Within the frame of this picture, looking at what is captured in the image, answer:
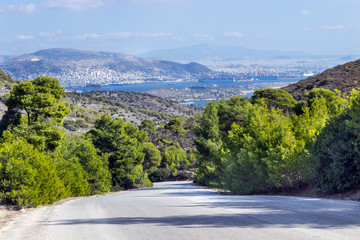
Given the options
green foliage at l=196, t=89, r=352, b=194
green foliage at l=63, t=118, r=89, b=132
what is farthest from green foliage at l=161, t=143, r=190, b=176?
green foliage at l=196, t=89, r=352, b=194

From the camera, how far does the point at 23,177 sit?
16859 mm

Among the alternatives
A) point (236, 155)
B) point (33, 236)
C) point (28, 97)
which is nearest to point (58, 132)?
point (28, 97)

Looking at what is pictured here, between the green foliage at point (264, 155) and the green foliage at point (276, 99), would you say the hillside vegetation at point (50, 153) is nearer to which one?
the green foliage at point (264, 155)

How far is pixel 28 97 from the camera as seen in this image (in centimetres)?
Result: 2955

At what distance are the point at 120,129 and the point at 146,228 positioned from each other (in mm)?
38182

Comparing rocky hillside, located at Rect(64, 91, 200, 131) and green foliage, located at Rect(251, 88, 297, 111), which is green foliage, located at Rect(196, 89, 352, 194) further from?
rocky hillside, located at Rect(64, 91, 200, 131)

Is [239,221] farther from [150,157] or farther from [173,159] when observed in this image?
[173,159]

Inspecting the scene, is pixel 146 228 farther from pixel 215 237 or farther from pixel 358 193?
pixel 358 193

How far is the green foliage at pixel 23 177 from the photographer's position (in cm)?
1653

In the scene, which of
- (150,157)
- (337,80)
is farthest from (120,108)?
(337,80)

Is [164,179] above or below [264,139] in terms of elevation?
below

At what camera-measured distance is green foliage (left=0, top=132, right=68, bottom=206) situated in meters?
16.5

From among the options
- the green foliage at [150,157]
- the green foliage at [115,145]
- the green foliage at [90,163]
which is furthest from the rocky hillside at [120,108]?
the green foliage at [90,163]

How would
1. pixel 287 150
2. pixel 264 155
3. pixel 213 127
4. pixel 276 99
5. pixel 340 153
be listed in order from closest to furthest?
pixel 340 153 < pixel 287 150 < pixel 264 155 < pixel 213 127 < pixel 276 99
